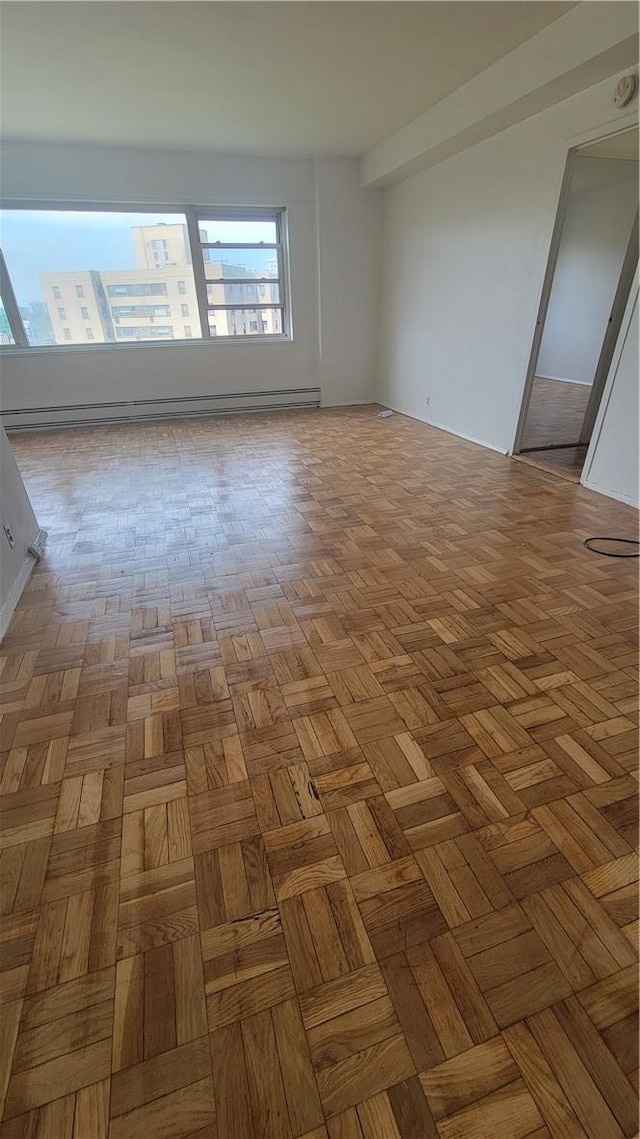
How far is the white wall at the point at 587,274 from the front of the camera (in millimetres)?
5809

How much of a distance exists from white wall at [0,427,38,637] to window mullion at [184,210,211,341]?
3.65 meters

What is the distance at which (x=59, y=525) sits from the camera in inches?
114

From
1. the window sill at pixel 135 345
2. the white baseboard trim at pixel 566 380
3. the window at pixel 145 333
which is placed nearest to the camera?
the window sill at pixel 135 345

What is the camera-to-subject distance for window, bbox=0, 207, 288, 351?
4.72 metres

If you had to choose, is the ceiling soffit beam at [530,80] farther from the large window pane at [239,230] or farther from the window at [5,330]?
the window at [5,330]

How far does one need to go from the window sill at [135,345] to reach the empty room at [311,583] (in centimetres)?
4

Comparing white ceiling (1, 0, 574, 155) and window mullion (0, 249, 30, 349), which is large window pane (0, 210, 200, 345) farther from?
white ceiling (1, 0, 574, 155)

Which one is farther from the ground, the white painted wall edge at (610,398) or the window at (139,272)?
the window at (139,272)

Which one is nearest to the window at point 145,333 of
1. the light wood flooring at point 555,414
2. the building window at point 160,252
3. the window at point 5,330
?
the building window at point 160,252

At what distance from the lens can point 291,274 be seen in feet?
17.6

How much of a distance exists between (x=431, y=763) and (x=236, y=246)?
5.75m

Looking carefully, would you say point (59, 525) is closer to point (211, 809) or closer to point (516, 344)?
point (211, 809)

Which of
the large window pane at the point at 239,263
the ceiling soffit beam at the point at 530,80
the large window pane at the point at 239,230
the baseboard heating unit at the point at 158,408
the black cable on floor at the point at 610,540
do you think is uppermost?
the ceiling soffit beam at the point at 530,80

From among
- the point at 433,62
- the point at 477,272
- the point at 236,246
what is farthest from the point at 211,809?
the point at 236,246
